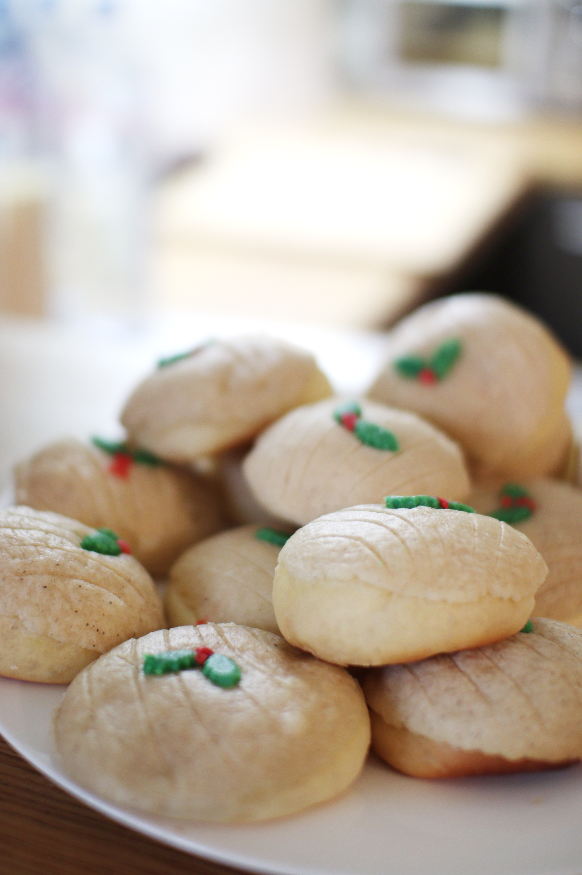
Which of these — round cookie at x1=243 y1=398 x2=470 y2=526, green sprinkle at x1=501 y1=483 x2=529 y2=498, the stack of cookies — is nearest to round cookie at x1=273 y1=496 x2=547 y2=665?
the stack of cookies

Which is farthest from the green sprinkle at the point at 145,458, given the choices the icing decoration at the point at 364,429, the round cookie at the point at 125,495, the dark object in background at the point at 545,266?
the dark object in background at the point at 545,266

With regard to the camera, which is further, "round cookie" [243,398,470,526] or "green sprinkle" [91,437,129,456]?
"green sprinkle" [91,437,129,456]

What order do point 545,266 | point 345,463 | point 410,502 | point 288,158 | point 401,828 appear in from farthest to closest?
point 288,158 < point 545,266 < point 345,463 < point 410,502 < point 401,828

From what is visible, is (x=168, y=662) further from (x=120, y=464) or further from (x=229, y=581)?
(x=120, y=464)

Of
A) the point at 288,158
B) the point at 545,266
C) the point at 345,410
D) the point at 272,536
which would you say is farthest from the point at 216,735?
the point at 288,158

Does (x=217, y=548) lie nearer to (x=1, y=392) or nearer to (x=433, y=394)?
(x=433, y=394)

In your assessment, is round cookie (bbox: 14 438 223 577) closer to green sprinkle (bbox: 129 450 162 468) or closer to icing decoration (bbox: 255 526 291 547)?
green sprinkle (bbox: 129 450 162 468)
